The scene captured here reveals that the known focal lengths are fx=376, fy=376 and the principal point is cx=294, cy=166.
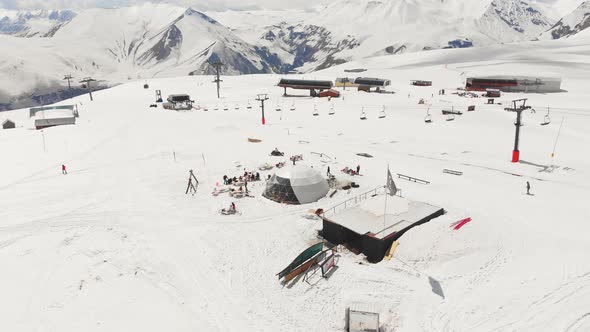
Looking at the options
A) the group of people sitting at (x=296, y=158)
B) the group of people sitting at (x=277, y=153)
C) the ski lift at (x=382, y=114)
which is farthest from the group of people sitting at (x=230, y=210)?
the ski lift at (x=382, y=114)

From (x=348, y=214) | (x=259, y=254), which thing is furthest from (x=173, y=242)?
(x=348, y=214)

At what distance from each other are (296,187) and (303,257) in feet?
36.5

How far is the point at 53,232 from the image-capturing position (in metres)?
29.5

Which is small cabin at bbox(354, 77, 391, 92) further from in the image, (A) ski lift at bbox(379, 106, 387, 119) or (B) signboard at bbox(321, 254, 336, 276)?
(B) signboard at bbox(321, 254, 336, 276)

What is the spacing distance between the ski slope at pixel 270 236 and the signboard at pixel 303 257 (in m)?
0.96

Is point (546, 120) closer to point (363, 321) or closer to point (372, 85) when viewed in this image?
point (372, 85)

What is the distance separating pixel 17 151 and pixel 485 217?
61741mm

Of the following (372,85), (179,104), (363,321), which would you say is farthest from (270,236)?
(372,85)

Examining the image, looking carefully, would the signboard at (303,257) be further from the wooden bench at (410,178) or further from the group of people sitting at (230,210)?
the wooden bench at (410,178)

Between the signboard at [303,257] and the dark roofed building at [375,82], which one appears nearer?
the signboard at [303,257]

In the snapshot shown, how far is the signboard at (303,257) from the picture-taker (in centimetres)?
2385

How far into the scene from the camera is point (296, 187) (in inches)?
1396

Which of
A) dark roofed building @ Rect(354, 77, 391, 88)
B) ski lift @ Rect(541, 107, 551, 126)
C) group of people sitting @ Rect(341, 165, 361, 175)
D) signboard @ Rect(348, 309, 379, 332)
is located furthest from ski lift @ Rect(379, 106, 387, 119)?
signboard @ Rect(348, 309, 379, 332)

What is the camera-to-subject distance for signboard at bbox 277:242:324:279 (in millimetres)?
23848
